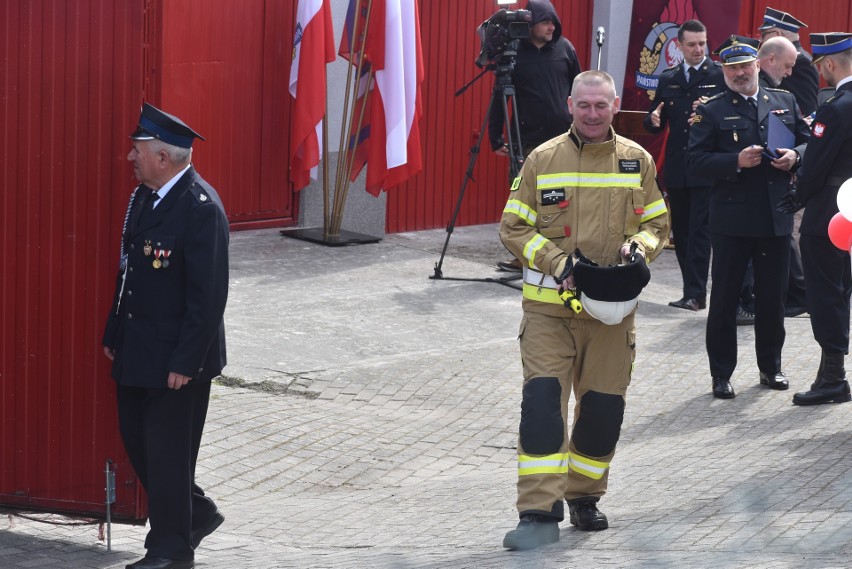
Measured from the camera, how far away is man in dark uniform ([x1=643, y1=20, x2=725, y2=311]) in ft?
35.1

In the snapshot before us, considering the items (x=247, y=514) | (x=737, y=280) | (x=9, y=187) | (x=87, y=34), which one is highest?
(x=87, y=34)

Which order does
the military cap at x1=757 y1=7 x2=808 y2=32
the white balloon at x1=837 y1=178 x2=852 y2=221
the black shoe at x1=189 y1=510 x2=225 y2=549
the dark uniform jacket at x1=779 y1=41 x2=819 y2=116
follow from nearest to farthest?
the black shoe at x1=189 y1=510 x2=225 y2=549, the white balloon at x1=837 y1=178 x2=852 y2=221, the dark uniform jacket at x1=779 y1=41 x2=819 y2=116, the military cap at x1=757 y1=7 x2=808 y2=32

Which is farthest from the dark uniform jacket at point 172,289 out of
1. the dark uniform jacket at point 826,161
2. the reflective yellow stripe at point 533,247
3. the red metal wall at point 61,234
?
the dark uniform jacket at point 826,161

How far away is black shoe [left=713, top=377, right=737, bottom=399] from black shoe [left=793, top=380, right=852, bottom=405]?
16.8 inches

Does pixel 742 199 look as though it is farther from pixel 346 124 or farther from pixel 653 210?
pixel 346 124

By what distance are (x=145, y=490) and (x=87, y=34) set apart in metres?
1.78

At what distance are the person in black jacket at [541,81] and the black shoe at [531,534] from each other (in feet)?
19.3

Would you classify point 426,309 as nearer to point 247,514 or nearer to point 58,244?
point 247,514

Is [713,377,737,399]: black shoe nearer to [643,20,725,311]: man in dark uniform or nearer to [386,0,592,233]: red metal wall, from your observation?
[643,20,725,311]: man in dark uniform

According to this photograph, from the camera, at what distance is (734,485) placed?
650 cm

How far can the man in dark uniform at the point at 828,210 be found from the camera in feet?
25.0

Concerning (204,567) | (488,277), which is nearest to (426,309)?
(488,277)

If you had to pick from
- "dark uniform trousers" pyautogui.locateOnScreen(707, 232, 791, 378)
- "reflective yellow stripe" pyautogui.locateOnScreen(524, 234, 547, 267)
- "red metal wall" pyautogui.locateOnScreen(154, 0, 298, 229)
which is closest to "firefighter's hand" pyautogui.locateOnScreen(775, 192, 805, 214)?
"dark uniform trousers" pyautogui.locateOnScreen(707, 232, 791, 378)

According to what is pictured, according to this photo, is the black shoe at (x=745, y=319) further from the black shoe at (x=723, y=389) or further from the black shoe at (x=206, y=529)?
the black shoe at (x=206, y=529)
